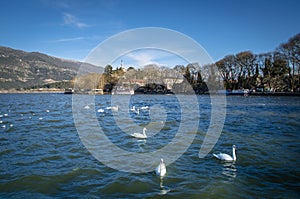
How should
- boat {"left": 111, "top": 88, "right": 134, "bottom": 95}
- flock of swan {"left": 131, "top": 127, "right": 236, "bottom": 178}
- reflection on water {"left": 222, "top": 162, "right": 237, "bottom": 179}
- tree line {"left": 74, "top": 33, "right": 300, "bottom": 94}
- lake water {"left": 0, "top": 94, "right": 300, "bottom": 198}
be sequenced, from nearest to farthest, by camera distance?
1. lake water {"left": 0, "top": 94, "right": 300, "bottom": 198}
2. flock of swan {"left": 131, "top": 127, "right": 236, "bottom": 178}
3. reflection on water {"left": 222, "top": 162, "right": 237, "bottom": 179}
4. tree line {"left": 74, "top": 33, "right": 300, "bottom": 94}
5. boat {"left": 111, "top": 88, "right": 134, "bottom": 95}

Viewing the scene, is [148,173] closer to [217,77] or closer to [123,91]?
[217,77]

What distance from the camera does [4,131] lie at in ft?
53.7

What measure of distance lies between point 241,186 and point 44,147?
30.5 feet

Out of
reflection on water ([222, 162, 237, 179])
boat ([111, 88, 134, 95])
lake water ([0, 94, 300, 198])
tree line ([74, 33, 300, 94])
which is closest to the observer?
lake water ([0, 94, 300, 198])

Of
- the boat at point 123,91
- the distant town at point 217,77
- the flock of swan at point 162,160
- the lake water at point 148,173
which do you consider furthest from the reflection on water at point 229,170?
the boat at point 123,91

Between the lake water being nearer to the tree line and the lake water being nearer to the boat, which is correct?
the tree line

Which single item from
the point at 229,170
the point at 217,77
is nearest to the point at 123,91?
the point at 217,77

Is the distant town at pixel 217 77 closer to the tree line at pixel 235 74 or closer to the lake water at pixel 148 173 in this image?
the tree line at pixel 235 74

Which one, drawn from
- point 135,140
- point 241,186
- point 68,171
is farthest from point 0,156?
point 241,186

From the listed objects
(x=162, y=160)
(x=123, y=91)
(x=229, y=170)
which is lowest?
(x=229, y=170)

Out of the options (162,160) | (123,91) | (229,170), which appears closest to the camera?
(162,160)

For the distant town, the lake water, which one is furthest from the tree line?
the lake water

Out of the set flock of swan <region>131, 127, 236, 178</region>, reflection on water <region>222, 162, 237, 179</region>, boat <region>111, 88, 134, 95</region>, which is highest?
boat <region>111, 88, 134, 95</region>

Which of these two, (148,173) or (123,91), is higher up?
(123,91)
